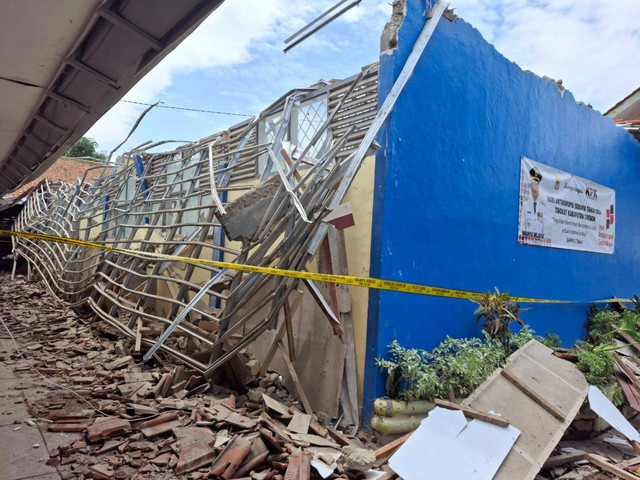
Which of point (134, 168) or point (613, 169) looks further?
point (134, 168)

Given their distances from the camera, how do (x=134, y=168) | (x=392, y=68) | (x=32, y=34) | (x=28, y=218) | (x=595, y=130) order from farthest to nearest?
1. (x=28, y=218)
2. (x=134, y=168)
3. (x=595, y=130)
4. (x=392, y=68)
5. (x=32, y=34)

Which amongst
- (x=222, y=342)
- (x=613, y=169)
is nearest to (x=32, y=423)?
(x=222, y=342)

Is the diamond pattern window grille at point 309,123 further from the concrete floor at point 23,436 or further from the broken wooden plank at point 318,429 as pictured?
the concrete floor at point 23,436

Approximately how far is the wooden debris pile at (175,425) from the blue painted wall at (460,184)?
0.99 meters

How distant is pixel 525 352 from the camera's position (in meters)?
4.64

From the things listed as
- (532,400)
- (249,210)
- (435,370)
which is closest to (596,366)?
(532,400)

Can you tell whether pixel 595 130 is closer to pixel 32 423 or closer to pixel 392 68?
pixel 392 68

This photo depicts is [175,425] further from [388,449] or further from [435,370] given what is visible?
[435,370]

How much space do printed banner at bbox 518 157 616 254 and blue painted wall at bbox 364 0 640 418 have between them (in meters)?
0.17

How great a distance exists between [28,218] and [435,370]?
14.9 m

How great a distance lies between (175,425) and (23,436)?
116 cm

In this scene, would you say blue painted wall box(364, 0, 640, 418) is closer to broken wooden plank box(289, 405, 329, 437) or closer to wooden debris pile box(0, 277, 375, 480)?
broken wooden plank box(289, 405, 329, 437)

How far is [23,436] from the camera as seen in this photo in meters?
3.35

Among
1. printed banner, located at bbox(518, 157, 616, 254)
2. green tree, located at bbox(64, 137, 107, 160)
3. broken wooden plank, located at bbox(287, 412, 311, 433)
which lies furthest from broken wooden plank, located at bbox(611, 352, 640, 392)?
green tree, located at bbox(64, 137, 107, 160)
